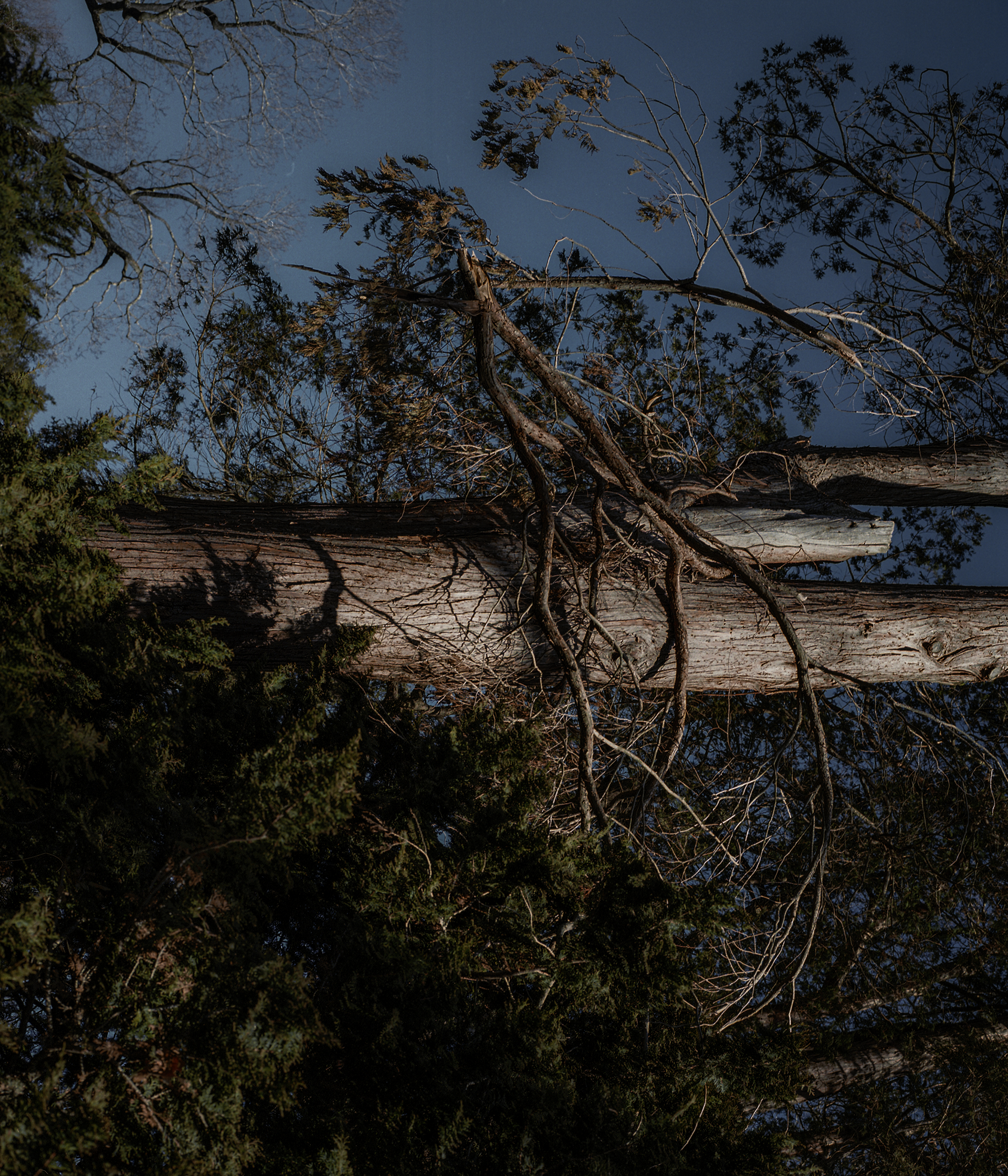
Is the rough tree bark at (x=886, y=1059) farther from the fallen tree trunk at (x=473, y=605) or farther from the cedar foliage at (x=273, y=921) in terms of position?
the fallen tree trunk at (x=473, y=605)

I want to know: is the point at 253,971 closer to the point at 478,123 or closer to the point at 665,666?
the point at 665,666

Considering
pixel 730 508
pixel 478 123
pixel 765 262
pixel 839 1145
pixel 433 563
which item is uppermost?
pixel 765 262

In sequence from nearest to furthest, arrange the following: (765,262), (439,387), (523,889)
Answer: (523,889)
(439,387)
(765,262)

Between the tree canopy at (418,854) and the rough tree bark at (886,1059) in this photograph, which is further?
the rough tree bark at (886,1059)

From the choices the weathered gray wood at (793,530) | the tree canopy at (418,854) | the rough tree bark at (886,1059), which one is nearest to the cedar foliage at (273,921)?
the tree canopy at (418,854)

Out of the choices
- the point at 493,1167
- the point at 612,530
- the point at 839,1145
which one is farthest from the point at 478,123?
the point at 839,1145

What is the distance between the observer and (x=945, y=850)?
5.56 metres

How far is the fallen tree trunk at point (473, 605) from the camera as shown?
376cm

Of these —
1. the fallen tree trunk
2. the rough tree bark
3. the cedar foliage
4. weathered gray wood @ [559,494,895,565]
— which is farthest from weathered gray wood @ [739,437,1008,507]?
the rough tree bark

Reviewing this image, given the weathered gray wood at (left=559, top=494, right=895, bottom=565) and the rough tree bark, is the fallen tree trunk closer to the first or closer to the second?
the weathered gray wood at (left=559, top=494, right=895, bottom=565)

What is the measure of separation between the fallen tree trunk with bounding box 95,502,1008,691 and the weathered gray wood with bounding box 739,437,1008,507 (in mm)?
1136

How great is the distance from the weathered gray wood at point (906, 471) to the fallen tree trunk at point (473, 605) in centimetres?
114

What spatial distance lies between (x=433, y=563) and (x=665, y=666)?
58.3 inches

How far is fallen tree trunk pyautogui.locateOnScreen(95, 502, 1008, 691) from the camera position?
3.76 m
